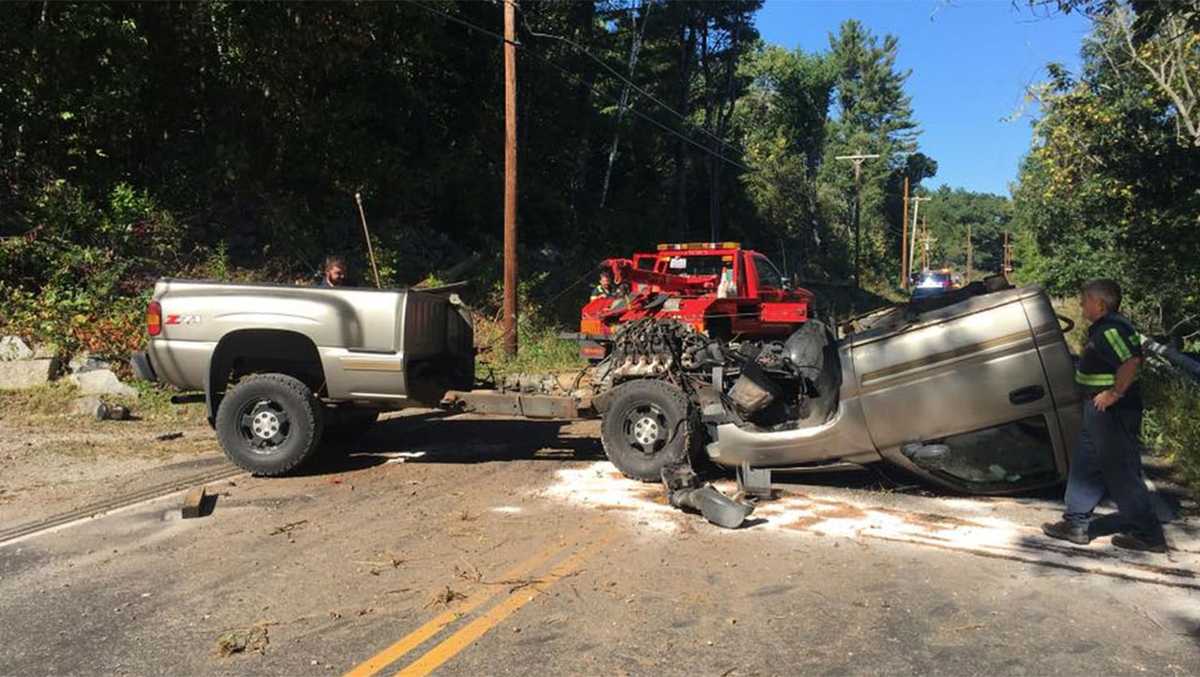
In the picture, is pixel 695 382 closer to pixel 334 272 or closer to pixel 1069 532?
pixel 1069 532

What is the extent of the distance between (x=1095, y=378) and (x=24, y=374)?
11773mm

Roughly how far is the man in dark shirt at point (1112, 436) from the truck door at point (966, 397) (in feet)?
0.96

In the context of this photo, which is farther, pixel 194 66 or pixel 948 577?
pixel 194 66

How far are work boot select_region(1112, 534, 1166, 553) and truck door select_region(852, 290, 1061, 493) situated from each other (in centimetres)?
62

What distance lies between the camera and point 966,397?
5.46 metres

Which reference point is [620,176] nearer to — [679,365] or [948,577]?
[679,365]

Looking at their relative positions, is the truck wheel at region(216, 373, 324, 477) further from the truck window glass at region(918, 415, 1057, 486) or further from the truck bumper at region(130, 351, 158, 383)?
the truck window glass at region(918, 415, 1057, 486)

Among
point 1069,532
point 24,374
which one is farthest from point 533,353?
point 1069,532

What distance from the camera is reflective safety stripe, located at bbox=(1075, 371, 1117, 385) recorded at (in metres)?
5.03

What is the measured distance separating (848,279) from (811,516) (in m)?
45.5

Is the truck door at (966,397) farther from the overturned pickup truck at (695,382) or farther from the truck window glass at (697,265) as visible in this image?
the truck window glass at (697,265)

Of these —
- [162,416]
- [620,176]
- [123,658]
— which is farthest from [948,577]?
[620,176]

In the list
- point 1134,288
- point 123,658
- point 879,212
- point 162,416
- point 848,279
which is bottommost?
point 123,658

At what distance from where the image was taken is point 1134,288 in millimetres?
17031
